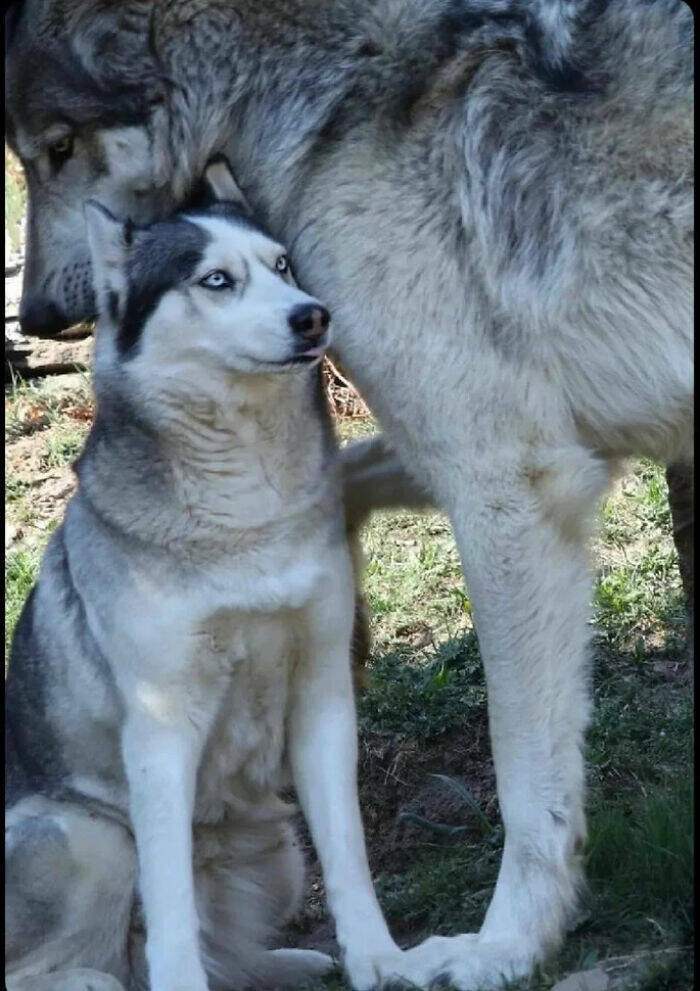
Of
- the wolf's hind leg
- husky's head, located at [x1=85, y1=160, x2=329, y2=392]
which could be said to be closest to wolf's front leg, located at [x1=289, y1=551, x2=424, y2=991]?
the wolf's hind leg

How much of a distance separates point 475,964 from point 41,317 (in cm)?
232

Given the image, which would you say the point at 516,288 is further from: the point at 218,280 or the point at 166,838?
the point at 166,838

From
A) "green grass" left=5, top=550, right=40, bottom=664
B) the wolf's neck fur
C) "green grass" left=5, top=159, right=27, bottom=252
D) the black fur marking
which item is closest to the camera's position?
the black fur marking

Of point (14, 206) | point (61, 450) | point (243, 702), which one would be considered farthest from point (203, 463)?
point (14, 206)

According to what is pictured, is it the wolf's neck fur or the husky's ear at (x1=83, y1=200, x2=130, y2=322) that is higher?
the wolf's neck fur

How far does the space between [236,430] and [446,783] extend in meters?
1.78

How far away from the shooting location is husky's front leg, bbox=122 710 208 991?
383 centimetres

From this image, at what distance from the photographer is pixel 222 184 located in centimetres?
424

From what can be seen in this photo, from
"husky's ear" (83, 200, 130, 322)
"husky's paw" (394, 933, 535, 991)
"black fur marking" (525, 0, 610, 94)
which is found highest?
"black fur marking" (525, 0, 610, 94)

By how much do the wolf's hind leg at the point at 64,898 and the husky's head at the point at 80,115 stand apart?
1.61 m

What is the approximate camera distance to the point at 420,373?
13.2 feet

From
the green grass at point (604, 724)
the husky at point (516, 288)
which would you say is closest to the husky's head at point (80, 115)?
the husky at point (516, 288)

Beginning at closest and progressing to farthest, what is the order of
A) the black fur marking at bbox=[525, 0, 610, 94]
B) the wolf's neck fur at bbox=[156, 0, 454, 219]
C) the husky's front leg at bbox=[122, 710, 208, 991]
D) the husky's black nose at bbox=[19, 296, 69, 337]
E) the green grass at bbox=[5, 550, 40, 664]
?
the husky's front leg at bbox=[122, 710, 208, 991] → the black fur marking at bbox=[525, 0, 610, 94] → the wolf's neck fur at bbox=[156, 0, 454, 219] → the husky's black nose at bbox=[19, 296, 69, 337] → the green grass at bbox=[5, 550, 40, 664]

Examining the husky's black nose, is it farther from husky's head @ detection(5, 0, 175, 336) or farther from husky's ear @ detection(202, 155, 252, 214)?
husky's ear @ detection(202, 155, 252, 214)
